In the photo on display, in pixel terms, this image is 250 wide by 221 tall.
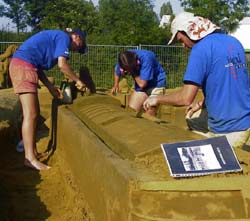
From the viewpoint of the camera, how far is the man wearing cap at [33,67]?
6570 millimetres

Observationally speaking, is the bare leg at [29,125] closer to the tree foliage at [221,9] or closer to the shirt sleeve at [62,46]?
the shirt sleeve at [62,46]

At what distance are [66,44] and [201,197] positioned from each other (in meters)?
4.17

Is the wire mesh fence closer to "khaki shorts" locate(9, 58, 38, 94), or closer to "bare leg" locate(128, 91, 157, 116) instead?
"bare leg" locate(128, 91, 157, 116)

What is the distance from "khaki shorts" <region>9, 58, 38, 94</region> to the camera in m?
6.56

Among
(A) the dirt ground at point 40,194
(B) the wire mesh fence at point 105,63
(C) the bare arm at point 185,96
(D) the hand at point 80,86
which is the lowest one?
(B) the wire mesh fence at point 105,63

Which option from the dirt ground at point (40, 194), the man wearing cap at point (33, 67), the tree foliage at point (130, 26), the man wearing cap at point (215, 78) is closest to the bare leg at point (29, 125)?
the man wearing cap at point (33, 67)

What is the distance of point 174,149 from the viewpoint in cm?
325

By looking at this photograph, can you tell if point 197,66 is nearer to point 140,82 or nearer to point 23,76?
point 23,76

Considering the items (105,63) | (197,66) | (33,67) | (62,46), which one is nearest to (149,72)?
(62,46)

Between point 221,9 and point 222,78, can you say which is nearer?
point 222,78

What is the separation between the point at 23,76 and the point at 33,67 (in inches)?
8.5

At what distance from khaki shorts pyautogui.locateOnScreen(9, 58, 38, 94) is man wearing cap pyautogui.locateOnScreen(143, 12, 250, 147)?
232 cm

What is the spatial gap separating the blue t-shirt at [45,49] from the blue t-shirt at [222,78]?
2591 mm

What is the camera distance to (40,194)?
5723 millimetres
